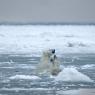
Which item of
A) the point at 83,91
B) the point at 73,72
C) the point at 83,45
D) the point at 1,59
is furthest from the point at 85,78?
the point at 83,45

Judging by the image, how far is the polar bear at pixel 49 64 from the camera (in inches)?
575

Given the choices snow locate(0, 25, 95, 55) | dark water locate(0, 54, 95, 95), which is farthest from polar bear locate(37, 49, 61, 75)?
snow locate(0, 25, 95, 55)

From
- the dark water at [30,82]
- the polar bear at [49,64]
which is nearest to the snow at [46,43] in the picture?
the dark water at [30,82]

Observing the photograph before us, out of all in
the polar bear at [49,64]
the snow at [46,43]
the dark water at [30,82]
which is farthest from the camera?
the snow at [46,43]

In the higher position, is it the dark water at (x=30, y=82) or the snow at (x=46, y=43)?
the snow at (x=46, y=43)

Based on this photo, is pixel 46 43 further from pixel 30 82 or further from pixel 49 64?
pixel 30 82

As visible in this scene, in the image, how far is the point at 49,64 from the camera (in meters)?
15.0

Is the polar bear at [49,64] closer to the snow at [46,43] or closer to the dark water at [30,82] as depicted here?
the dark water at [30,82]

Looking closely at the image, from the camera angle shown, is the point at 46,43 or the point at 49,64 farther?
the point at 46,43

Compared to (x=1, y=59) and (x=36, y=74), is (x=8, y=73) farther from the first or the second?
(x=1, y=59)

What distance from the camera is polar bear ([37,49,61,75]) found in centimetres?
1461

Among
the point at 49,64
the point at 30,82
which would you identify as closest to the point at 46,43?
the point at 49,64

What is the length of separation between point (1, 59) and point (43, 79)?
245 inches

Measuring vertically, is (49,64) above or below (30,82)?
above
